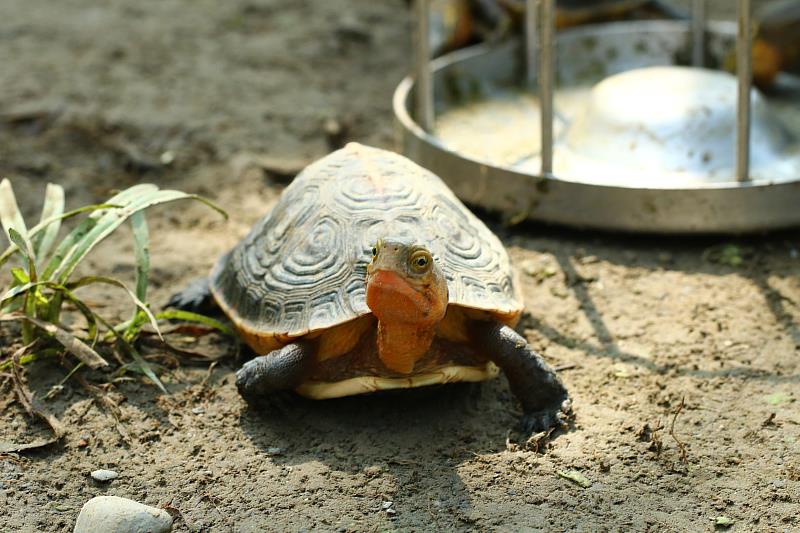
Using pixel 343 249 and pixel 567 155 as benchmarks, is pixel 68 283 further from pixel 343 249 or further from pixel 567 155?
pixel 567 155

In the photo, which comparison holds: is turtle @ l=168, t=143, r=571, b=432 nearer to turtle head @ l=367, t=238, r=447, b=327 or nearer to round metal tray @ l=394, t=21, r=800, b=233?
turtle head @ l=367, t=238, r=447, b=327

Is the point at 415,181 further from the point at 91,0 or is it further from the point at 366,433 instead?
the point at 91,0

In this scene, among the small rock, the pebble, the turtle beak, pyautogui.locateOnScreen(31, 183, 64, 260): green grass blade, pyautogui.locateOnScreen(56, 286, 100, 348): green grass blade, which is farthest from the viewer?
pyautogui.locateOnScreen(31, 183, 64, 260): green grass blade

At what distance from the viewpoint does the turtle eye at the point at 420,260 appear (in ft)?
8.28

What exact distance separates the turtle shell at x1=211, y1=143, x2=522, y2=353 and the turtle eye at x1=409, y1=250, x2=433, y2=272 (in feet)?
1.23

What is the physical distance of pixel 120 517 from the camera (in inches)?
96.3

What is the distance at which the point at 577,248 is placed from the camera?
410cm

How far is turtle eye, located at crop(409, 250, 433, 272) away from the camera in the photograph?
252cm

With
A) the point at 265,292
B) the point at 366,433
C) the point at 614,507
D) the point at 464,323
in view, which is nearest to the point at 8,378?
the point at 265,292

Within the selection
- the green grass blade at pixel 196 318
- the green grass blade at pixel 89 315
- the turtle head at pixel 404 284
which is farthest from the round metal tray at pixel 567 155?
the green grass blade at pixel 89 315

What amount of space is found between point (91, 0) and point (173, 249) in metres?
3.84

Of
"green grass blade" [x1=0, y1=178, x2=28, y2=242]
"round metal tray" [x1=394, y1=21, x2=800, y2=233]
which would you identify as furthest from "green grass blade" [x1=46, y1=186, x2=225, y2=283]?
"round metal tray" [x1=394, y1=21, x2=800, y2=233]

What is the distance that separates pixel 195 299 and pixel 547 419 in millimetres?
1340

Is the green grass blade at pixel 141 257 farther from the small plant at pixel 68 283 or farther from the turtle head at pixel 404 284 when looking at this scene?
the turtle head at pixel 404 284
